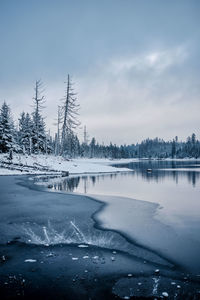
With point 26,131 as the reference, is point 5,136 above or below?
below

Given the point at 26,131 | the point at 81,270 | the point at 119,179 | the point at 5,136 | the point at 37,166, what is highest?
the point at 26,131

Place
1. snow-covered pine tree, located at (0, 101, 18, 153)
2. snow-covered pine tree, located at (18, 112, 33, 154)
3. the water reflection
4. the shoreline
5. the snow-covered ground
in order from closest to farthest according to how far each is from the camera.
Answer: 1. the shoreline
2. the water reflection
3. the snow-covered ground
4. snow-covered pine tree, located at (0, 101, 18, 153)
5. snow-covered pine tree, located at (18, 112, 33, 154)

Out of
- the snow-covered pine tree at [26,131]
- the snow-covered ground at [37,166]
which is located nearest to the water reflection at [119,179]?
the snow-covered ground at [37,166]

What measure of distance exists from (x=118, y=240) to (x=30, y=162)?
29643 millimetres

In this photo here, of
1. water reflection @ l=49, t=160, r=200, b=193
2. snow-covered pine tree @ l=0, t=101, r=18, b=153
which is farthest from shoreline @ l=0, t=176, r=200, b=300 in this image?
snow-covered pine tree @ l=0, t=101, r=18, b=153

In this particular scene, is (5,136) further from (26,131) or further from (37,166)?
(26,131)

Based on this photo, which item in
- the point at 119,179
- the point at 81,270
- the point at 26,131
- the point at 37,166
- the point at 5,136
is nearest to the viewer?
the point at 81,270

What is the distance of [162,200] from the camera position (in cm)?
1447

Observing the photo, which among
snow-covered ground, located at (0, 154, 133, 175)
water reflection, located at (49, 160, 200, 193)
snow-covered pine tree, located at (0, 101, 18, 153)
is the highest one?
snow-covered pine tree, located at (0, 101, 18, 153)

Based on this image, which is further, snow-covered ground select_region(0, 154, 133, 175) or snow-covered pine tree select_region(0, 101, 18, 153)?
snow-covered pine tree select_region(0, 101, 18, 153)

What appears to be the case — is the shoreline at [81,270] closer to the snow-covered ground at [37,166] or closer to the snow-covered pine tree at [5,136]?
the snow-covered ground at [37,166]

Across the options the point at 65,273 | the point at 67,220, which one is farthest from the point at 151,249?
the point at 67,220

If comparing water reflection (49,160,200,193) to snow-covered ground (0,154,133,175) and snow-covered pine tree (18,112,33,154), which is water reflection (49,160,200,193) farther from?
snow-covered pine tree (18,112,33,154)

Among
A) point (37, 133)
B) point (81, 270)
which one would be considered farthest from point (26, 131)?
point (81, 270)
